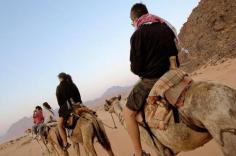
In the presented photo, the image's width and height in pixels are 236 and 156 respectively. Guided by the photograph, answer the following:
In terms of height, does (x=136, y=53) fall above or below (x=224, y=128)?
above

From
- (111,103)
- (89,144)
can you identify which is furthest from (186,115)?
(89,144)

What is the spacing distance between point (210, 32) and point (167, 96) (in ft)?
177

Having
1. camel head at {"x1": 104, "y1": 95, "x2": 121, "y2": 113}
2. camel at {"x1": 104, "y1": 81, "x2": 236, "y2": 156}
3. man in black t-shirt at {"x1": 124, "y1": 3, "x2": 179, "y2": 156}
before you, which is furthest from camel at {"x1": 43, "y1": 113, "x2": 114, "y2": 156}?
camel at {"x1": 104, "y1": 81, "x2": 236, "y2": 156}

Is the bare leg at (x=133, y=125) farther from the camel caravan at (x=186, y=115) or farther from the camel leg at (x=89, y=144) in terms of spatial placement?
the camel leg at (x=89, y=144)

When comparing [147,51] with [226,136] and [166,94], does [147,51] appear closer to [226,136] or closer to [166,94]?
[166,94]

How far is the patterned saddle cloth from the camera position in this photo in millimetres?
5555

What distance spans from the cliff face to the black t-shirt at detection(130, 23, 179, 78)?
4219 centimetres

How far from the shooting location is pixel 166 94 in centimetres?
568

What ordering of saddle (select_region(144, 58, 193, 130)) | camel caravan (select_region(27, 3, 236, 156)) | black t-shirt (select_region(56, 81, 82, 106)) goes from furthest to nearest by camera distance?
1. black t-shirt (select_region(56, 81, 82, 106))
2. saddle (select_region(144, 58, 193, 130))
3. camel caravan (select_region(27, 3, 236, 156))

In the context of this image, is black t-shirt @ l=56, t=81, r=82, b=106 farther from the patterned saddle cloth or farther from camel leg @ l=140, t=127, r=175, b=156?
the patterned saddle cloth

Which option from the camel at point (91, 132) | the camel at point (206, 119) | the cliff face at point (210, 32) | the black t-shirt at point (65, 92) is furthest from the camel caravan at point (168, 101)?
the cliff face at point (210, 32)

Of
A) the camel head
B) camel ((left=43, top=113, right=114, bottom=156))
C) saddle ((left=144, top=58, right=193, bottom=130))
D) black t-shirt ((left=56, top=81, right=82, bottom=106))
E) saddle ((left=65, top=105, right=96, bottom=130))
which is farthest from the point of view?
black t-shirt ((left=56, top=81, right=82, bottom=106))

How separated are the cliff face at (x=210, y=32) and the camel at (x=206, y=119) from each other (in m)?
42.6

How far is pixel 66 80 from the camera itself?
11.1 m
